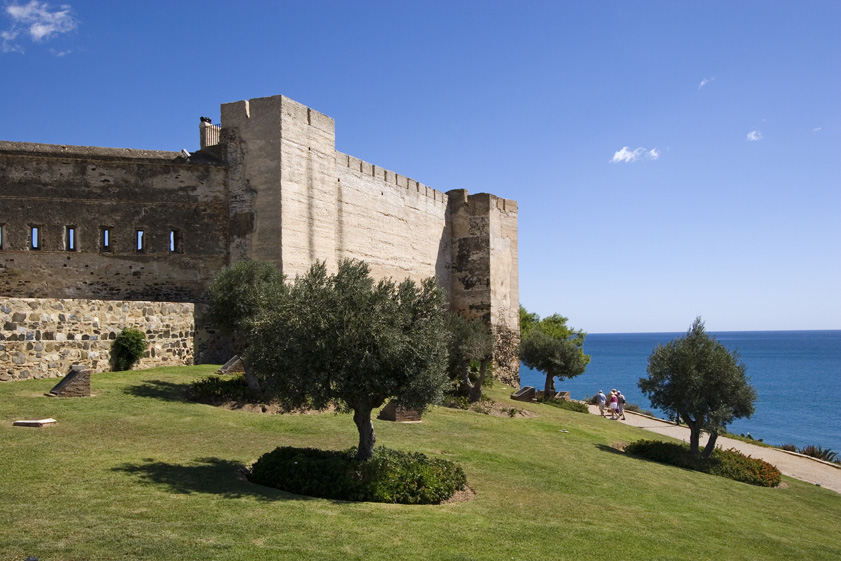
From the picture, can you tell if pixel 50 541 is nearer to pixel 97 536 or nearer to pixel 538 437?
pixel 97 536

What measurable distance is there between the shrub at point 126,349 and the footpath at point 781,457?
18242mm

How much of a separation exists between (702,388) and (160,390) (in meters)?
15.3

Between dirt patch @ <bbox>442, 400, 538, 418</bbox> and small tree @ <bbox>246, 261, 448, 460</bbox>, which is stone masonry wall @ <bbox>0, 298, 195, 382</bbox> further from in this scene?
dirt patch @ <bbox>442, 400, 538, 418</bbox>

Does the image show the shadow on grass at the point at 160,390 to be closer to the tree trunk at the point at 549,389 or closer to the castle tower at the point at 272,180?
the castle tower at the point at 272,180

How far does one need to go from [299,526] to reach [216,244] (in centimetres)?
1683

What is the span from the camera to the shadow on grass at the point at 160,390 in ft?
51.9

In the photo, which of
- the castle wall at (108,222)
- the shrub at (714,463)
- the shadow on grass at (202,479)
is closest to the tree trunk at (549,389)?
the shrub at (714,463)

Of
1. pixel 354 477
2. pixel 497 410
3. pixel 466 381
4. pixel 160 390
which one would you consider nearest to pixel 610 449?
pixel 497 410

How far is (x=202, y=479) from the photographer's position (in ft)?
33.2

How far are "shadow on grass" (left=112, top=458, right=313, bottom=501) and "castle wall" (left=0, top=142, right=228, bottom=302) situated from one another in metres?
13.8

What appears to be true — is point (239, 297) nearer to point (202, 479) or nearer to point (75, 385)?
point (75, 385)

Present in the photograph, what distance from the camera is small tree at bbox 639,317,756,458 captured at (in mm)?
19828

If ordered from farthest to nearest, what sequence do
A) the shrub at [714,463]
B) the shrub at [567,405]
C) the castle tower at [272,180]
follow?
the shrub at [567,405]
the castle tower at [272,180]
the shrub at [714,463]

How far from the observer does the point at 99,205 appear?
23.1m
